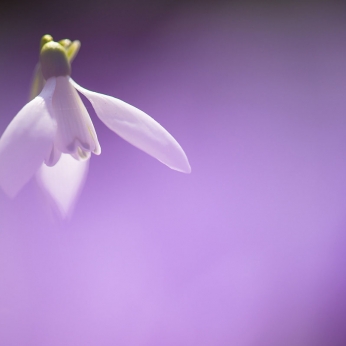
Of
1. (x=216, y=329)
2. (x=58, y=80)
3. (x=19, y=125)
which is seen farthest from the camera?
(x=216, y=329)

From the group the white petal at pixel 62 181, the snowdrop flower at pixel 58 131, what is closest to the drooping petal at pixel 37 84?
the snowdrop flower at pixel 58 131

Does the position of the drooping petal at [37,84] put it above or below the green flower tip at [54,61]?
below

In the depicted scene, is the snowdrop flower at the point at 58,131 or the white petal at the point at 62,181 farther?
the white petal at the point at 62,181

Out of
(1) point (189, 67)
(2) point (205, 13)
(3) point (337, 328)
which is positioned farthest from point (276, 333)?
(2) point (205, 13)

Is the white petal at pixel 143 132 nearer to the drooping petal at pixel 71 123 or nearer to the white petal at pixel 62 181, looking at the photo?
the drooping petal at pixel 71 123

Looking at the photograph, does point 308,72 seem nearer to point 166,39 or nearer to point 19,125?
point 166,39

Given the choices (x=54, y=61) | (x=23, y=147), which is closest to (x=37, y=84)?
(x=54, y=61)

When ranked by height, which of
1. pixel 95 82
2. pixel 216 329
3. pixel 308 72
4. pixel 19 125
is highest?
pixel 308 72

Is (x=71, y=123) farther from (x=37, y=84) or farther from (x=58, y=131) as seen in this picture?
(x=37, y=84)

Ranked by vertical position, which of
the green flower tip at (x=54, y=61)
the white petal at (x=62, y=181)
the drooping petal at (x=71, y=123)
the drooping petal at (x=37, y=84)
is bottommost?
the white petal at (x=62, y=181)
